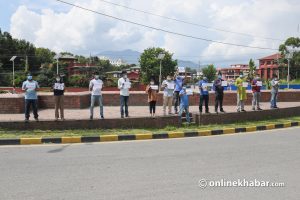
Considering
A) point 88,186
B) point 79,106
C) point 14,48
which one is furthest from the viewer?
point 14,48

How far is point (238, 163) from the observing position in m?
7.56

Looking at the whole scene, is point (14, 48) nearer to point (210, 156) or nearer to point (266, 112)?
point (266, 112)

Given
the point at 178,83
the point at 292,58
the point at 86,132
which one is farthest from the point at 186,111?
the point at 292,58

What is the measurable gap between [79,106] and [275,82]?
29.8 feet

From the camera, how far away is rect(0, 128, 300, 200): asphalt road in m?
5.48

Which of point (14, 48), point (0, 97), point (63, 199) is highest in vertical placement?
point (14, 48)

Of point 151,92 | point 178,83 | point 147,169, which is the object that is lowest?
point 147,169

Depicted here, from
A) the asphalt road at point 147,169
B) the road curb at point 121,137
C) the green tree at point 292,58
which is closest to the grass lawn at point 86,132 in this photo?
the road curb at point 121,137

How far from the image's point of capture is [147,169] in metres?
7.00

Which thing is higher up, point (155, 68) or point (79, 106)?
point (155, 68)

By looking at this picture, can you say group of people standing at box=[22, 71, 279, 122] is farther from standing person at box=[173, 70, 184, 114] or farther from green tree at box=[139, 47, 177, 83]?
green tree at box=[139, 47, 177, 83]

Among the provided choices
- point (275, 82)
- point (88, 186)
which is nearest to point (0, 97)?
point (88, 186)

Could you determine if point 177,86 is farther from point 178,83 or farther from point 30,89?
point 30,89

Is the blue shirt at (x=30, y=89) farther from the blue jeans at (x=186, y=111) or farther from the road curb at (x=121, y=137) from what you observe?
the blue jeans at (x=186, y=111)
